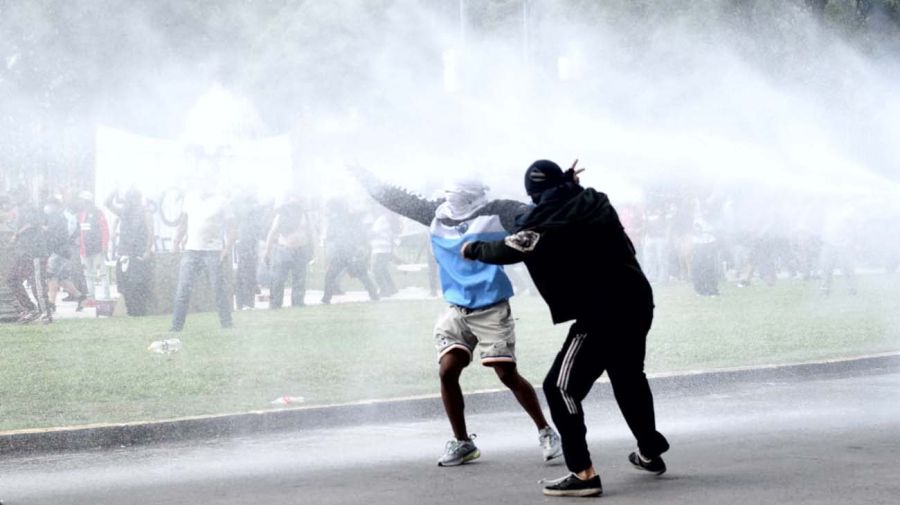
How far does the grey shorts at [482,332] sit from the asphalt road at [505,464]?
0.60 m

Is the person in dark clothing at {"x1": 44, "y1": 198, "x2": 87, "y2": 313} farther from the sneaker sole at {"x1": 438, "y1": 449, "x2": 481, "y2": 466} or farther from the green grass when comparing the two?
the sneaker sole at {"x1": 438, "y1": 449, "x2": 481, "y2": 466}

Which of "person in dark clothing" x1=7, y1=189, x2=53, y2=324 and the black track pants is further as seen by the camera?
"person in dark clothing" x1=7, y1=189, x2=53, y2=324

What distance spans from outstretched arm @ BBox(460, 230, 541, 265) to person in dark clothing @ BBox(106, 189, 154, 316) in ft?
39.1

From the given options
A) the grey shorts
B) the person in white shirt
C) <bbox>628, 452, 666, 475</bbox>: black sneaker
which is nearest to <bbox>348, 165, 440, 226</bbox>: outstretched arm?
the grey shorts

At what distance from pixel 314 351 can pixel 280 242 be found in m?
5.97

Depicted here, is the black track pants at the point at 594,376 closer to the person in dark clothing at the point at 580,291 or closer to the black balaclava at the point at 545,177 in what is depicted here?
the person in dark clothing at the point at 580,291

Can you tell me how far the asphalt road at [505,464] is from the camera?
705 cm

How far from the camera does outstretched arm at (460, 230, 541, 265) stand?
6934 millimetres

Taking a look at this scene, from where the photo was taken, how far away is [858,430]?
8.88 meters

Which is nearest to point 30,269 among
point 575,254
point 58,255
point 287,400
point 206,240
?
point 58,255

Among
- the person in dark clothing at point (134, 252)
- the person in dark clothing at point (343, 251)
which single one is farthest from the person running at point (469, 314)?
the person in dark clothing at point (343, 251)

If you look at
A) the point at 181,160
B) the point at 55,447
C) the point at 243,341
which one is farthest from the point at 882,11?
the point at 55,447

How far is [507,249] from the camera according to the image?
6.98 meters

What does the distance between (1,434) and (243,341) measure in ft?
18.8
